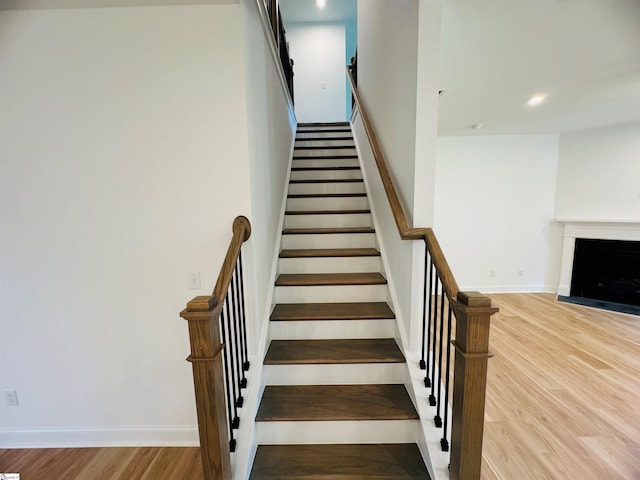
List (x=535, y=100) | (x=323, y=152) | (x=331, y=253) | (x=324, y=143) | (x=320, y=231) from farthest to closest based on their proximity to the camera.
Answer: (x=324, y=143), (x=323, y=152), (x=535, y=100), (x=320, y=231), (x=331, y=253)

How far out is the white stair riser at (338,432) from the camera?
1.47 m

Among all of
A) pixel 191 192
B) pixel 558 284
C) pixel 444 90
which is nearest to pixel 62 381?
pixel 191 192

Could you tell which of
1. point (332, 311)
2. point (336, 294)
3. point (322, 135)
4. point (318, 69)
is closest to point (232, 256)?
point (332, 311)

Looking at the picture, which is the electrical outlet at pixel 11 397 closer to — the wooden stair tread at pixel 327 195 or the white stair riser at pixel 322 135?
the wooden stair tread at pixel 327 195

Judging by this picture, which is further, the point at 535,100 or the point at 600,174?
the point at 600,174

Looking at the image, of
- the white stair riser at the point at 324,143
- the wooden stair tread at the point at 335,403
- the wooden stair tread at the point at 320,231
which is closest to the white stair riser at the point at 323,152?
the white stair riser at the point at 324,143

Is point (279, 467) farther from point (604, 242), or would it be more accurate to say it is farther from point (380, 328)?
point (604, 242)

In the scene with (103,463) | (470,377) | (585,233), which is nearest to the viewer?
(470,377)

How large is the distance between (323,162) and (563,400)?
316 centimetres

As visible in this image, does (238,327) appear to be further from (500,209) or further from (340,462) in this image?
(500,209)

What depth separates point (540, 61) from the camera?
2137 mm

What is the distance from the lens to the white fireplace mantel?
3.84 meters

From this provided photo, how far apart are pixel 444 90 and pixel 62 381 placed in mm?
3629

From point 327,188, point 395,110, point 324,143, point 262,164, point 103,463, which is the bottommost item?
point 103,463
